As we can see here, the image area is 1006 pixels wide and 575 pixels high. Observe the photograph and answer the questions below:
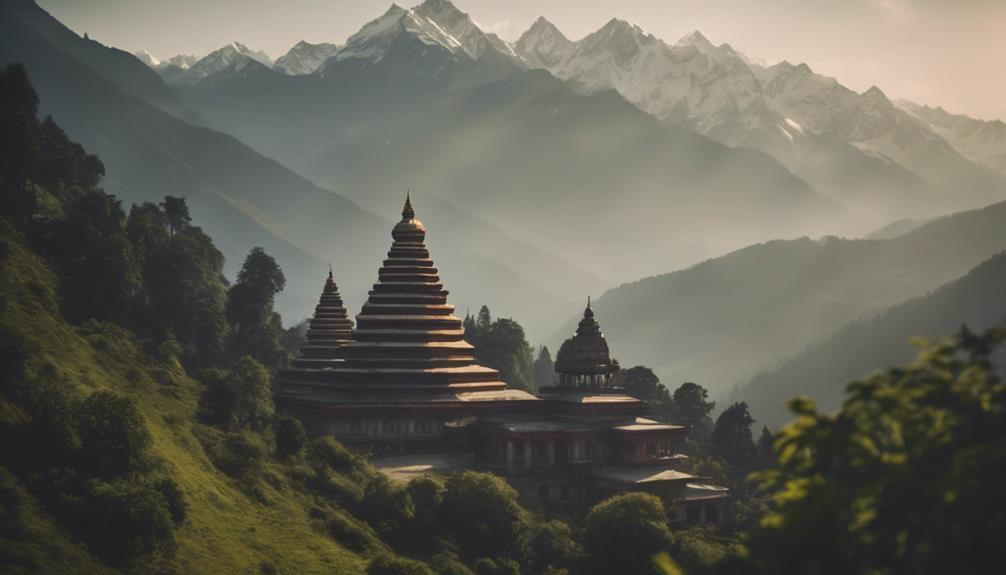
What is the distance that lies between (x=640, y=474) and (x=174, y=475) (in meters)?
31.5

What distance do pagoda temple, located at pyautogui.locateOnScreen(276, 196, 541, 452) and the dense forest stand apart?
14.2 feet

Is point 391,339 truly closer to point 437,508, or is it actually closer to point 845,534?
point 437,508

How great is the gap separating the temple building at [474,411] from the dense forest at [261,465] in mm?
4241

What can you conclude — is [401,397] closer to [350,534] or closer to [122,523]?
[350,534]

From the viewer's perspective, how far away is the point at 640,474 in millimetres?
77250

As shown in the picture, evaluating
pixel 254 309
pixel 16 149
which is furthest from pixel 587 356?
pixel 16 149

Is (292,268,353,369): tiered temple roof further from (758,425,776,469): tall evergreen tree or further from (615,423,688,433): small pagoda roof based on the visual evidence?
(758,425,776,469): tall evergreen tree

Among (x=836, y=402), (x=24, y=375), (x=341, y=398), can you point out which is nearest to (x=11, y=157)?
(x=341, y=398)

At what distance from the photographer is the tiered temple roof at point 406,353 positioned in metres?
81.9

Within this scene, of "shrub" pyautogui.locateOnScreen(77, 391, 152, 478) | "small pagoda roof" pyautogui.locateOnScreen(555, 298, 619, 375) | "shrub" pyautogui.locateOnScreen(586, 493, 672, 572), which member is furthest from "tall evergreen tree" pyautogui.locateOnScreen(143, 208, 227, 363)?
"shrub" pyautogui.locateOnScreen(586, 493, 672, 572)

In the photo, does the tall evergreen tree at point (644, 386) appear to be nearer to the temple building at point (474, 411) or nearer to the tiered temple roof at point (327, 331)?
the temple building at point (474, 411)

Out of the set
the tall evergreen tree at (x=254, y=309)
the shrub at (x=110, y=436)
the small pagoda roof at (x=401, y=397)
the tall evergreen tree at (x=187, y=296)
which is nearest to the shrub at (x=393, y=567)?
the shrub at (x=110, y=436)

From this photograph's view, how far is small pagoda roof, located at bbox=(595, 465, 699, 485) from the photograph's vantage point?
2975 inches

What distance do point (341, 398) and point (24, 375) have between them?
29.3 metres
